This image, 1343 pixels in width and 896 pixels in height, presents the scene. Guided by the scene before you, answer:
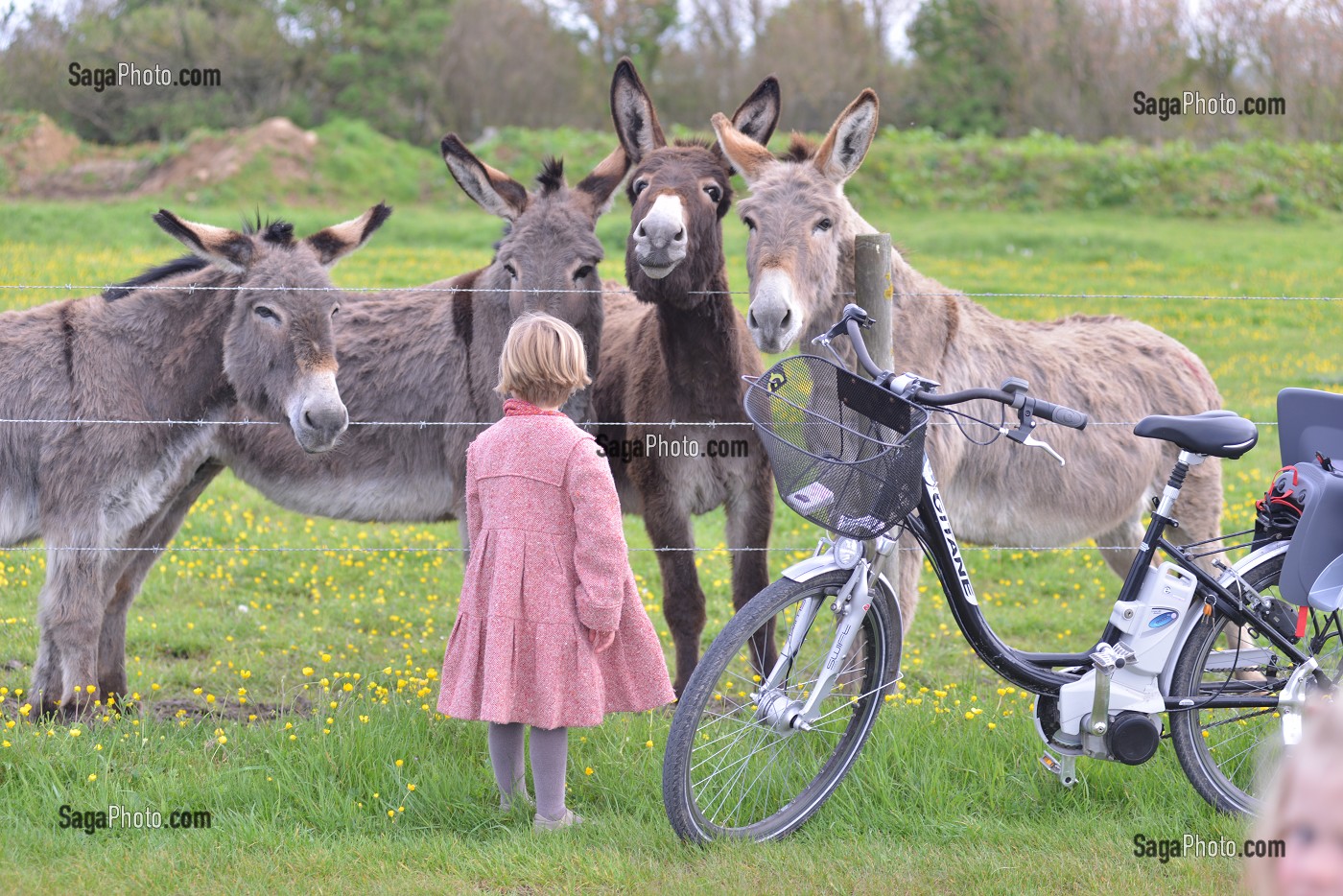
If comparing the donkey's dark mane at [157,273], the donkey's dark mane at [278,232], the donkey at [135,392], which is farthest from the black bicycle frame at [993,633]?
the donkey's dark mane at [157,273]

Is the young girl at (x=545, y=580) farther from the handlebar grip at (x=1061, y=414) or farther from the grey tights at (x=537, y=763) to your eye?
the handlebar grip at (x=1061, y=414)

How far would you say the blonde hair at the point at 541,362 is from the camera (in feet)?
11.0

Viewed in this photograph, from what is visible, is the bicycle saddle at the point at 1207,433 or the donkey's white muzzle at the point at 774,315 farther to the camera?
the donkey's white muzzle at the point at 774,315

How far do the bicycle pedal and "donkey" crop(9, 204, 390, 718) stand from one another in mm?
Result: 2632

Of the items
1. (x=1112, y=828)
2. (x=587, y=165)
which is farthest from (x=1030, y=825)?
(x=587, y=165)

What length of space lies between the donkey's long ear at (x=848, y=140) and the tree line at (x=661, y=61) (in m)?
26.0

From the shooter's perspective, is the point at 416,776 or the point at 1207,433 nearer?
the point at 1207,433

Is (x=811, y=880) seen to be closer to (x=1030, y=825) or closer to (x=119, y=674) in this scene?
(x=1030, y=825)

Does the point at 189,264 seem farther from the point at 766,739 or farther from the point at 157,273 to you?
the point at 766,739

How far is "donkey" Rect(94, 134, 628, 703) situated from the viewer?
454 centimetres

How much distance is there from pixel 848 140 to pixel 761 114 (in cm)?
63

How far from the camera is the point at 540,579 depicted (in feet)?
11.0

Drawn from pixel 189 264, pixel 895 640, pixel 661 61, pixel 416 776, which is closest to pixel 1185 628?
pixel 895 640

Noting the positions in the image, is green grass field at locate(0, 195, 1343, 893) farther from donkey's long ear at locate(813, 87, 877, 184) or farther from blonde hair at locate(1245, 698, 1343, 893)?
blonde hair at locate(1245, 698, 1343, 893)
